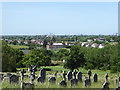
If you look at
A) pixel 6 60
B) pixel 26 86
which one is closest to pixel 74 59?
pixel 6 60

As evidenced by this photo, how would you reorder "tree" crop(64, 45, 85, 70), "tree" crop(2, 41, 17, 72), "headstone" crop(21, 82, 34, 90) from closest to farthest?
1. "headstone" crop(21, 82, 34, 90)
2. "tree" crop(2, 41, 17, 72)
3. "tree" crop(64, 45, 85, 70)

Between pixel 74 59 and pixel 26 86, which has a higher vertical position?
pixel 26 86

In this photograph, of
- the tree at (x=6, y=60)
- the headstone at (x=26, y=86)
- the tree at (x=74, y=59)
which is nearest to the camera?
the headstone at (x=26, y=86)

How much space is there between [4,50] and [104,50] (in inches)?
791

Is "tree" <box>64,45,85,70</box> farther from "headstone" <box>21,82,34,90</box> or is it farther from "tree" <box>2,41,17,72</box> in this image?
"headstone" <box>21,82,34,90</box>

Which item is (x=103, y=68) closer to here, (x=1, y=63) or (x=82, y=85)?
(x=1, y=63)

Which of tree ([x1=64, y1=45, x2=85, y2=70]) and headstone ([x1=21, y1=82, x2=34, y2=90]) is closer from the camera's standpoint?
headstone ([x1=21, y1=82, x2=34, y2=90])

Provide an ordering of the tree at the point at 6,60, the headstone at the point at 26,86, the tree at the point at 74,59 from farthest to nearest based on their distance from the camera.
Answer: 1. the tree at the point at 74,59
2. the tree at the point at 6,60
3. the headstone at the point at 26,86

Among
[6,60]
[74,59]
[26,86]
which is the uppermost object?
[26,86]

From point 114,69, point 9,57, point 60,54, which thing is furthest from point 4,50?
point 60,54

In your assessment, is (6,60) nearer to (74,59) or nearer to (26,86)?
(74,59)

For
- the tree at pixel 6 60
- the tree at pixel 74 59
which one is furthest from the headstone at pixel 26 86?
the tree at pixel 74 59

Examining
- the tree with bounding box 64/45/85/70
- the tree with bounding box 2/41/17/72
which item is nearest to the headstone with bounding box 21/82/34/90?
the tree with bounding box 2/41/17/72

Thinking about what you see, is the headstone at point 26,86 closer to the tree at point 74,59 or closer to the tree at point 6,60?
the tree at point 6,60
